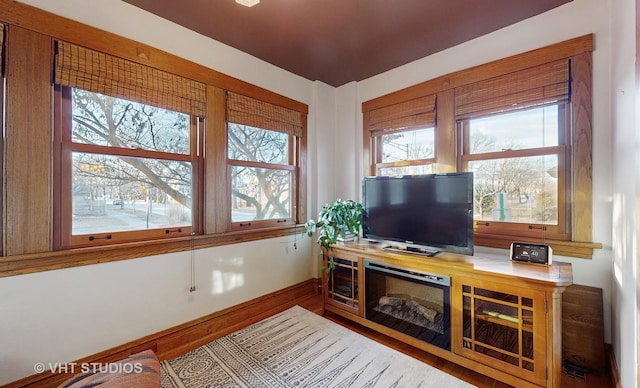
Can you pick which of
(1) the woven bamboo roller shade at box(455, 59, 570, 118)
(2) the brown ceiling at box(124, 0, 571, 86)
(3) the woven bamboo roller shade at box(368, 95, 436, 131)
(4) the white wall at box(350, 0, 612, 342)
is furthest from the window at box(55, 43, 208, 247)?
(4) the white wall at box(350, 0, 612, 342)

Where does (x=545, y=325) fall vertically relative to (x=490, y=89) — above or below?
below

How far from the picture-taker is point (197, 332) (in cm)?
237

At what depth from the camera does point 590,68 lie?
1.95m

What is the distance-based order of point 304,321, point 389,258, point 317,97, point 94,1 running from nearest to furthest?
point 94,1 < point 389,258 < point 304,321 < point 317,97

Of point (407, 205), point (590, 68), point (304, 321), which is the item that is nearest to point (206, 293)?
point (304, 321)

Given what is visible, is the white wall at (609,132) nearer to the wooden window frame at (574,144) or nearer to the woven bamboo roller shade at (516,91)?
the wooden window frame at (574,144)

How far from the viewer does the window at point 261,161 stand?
8.95ft

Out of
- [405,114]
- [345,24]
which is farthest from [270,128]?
[405,114]

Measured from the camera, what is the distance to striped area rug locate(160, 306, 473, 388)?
5.98 feet

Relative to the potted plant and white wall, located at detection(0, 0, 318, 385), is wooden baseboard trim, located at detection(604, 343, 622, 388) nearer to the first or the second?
the potted plant

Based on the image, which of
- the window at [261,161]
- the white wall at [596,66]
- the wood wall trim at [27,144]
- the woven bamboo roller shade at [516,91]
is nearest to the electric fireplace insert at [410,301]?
the white wall at [596,66]

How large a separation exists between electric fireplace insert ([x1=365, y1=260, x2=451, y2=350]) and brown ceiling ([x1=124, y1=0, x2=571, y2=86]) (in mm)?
2077

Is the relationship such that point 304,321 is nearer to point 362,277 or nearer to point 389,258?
point 362,277

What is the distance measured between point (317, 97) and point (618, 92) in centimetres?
268
